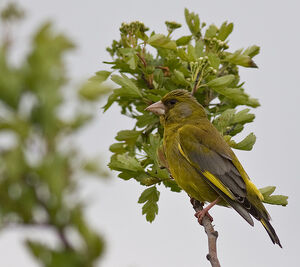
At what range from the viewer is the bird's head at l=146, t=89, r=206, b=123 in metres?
4.15

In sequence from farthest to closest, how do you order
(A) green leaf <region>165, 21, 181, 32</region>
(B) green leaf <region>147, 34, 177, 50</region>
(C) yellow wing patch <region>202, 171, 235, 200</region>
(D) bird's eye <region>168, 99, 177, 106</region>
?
(D) bird's eye <region>168, 99, 177, 106</region>
(A) green leaf <region>165, 21, 181, 32</region>
(C) yellow wing patch <region>202, 171, 235, 200</region>
(B) green leaf <region>147, 34, 177, 50</region>

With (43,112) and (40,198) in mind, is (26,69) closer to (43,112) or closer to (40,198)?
(43,112)

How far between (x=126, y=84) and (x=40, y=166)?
274 centimetres

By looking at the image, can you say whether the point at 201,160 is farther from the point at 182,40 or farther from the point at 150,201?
the point at 182,40

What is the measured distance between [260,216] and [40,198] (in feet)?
10.3

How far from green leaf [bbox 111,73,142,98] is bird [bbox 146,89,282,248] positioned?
0.29 meters

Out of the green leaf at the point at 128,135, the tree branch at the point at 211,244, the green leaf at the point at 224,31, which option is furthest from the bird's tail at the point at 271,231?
the green leaf at the point at 224,31

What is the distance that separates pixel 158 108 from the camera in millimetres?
4133

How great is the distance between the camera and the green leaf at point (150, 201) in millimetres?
3705

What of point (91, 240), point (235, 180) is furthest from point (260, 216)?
point (91, 240)

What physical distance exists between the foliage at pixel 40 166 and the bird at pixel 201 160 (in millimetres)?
2937

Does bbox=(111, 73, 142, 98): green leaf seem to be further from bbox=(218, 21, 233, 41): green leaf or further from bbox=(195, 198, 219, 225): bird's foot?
bbox=(195, 198, 219, 225): bird's foot

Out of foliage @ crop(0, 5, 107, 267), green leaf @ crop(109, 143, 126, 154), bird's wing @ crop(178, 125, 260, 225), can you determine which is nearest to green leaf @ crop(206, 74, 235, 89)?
bird's wing @ crop(178, 125, 260, 225)

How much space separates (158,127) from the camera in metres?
4.65
